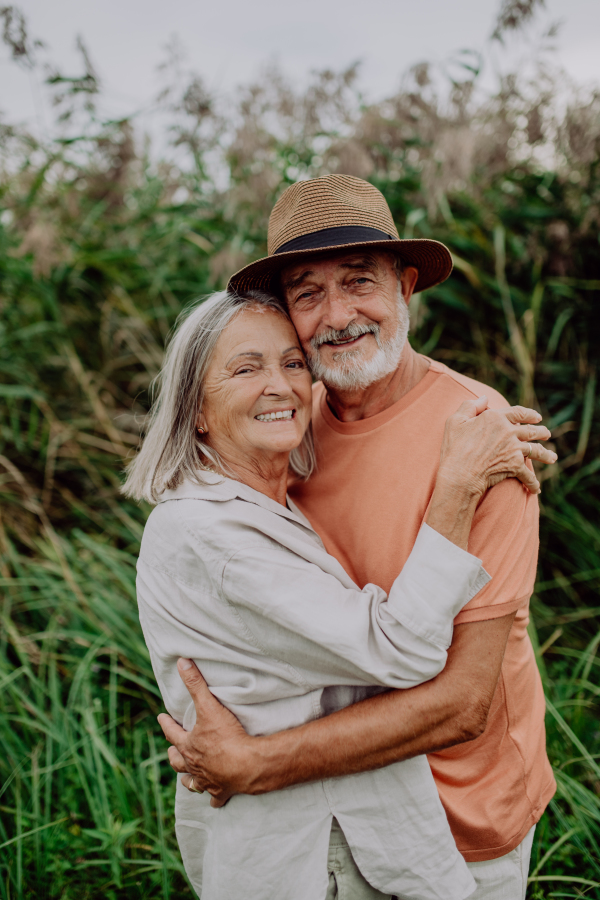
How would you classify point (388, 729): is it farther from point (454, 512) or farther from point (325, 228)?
point (325, 228)

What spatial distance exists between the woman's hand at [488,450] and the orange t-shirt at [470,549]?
0.06 meters

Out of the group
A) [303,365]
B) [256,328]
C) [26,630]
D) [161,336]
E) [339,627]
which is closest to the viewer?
[339,627]

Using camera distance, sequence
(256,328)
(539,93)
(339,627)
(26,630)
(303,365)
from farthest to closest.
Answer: (539,93) → (26,630) → (303,365) → (256,328) → (339,627)

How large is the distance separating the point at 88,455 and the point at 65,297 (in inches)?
40.9

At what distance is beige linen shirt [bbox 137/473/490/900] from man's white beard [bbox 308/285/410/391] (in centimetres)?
53

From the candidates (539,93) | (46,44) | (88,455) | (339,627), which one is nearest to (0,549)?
(88,455)

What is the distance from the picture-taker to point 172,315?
362cm

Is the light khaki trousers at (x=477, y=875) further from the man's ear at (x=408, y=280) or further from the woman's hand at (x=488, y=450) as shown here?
the man's ear at (x=408, y=280)

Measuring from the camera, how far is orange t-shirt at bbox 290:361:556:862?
1496 mm

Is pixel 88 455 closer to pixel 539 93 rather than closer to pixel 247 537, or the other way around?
pixel 247 537

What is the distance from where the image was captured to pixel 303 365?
189cm

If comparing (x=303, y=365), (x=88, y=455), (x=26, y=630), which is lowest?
(x=26, y=630)

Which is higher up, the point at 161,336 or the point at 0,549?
the point at 161,336

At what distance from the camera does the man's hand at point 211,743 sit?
1.43 meters
